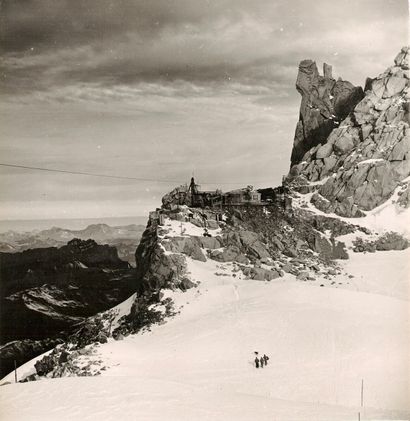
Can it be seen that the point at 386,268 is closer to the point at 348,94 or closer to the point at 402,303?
the point at 402,303

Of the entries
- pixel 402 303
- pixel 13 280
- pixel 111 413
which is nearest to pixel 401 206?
pixel 402 303

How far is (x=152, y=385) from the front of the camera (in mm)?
19750

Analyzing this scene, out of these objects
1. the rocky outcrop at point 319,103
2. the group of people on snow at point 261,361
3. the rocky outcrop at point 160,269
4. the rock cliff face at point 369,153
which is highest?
the rocky outcrop at point 319,103

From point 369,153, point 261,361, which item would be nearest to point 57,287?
point 369,153

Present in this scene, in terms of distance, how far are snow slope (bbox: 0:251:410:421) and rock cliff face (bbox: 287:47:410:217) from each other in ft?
42.9

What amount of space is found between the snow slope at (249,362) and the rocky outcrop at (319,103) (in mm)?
24907

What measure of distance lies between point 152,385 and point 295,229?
32977 millimetres

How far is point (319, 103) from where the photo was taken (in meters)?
61.3

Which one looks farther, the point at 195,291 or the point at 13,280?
the point at 13,280

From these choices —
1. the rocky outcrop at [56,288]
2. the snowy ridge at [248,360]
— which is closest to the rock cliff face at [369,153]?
the snowy ridge at [248,360]

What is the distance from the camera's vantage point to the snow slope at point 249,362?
691 inches

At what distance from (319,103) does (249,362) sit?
4378cm

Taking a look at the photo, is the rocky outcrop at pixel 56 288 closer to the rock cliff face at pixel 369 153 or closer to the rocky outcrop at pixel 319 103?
the rock cliff face at pixel 369 153

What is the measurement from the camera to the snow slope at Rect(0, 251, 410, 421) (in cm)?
1755
